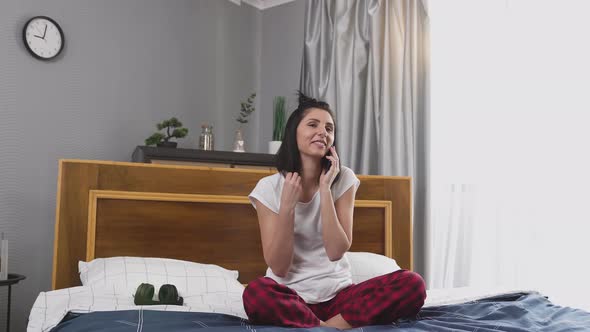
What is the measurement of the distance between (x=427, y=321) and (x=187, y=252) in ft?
4.01

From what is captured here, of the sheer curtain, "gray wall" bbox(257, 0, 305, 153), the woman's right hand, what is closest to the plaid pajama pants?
the woman's right hand

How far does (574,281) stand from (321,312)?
1.45 meters

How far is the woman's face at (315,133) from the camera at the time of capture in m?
1.87

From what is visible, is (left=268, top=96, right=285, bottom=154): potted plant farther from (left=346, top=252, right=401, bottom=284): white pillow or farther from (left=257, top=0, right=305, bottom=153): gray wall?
(left=346, top=252, right=401, bottom=284): white pillow

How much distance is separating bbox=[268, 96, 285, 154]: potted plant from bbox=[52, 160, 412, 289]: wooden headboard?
86cm

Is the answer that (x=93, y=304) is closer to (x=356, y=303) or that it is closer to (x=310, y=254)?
(x=310, y=254)

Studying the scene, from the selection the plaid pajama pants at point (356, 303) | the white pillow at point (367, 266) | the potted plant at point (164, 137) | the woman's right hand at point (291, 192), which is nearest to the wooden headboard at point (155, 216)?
the white pillow at point (367, 266)

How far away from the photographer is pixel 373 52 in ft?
10.8

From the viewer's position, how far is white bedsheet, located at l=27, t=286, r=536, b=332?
5.31ft

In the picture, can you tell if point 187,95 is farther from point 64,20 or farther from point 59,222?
point 59,222

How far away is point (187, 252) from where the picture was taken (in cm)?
245

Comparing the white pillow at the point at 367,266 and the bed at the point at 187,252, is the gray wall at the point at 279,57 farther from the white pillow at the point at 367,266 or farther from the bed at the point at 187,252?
the white pillow at the point at 367,266

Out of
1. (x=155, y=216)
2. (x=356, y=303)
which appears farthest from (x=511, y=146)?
(x=155, y=216)

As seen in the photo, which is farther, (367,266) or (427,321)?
(367,266)
